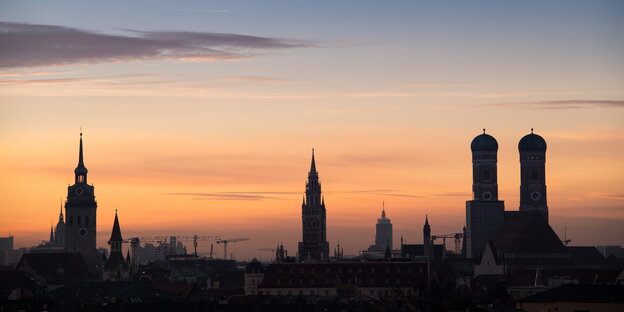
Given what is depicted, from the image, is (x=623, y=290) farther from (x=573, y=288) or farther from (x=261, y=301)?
(x=261, y=301)

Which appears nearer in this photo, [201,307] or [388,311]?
[388,311]

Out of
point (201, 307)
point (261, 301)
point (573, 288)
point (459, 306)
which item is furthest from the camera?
point (261, 301)

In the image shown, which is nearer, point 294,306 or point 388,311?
point 388,311

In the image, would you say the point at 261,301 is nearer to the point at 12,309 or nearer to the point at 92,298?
the point at 92,298

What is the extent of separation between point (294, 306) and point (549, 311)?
3139cm

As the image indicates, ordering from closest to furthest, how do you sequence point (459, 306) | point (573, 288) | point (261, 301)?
point (459, 306) → point (573, 288) → point (261, 301)

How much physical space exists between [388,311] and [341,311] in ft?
65.7

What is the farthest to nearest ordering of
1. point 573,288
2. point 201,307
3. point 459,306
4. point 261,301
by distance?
point 261,301
point 201,307
point 573,288
point 459,306

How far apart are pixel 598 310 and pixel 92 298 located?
7644 cm

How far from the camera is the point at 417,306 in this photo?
150250 mm

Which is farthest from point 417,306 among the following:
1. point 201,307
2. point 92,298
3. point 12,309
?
point 92,298

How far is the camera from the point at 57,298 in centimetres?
19600

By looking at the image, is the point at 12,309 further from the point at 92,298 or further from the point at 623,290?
the point at 623,290

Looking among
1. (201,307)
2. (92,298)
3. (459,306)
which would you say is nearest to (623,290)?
(459,306)
